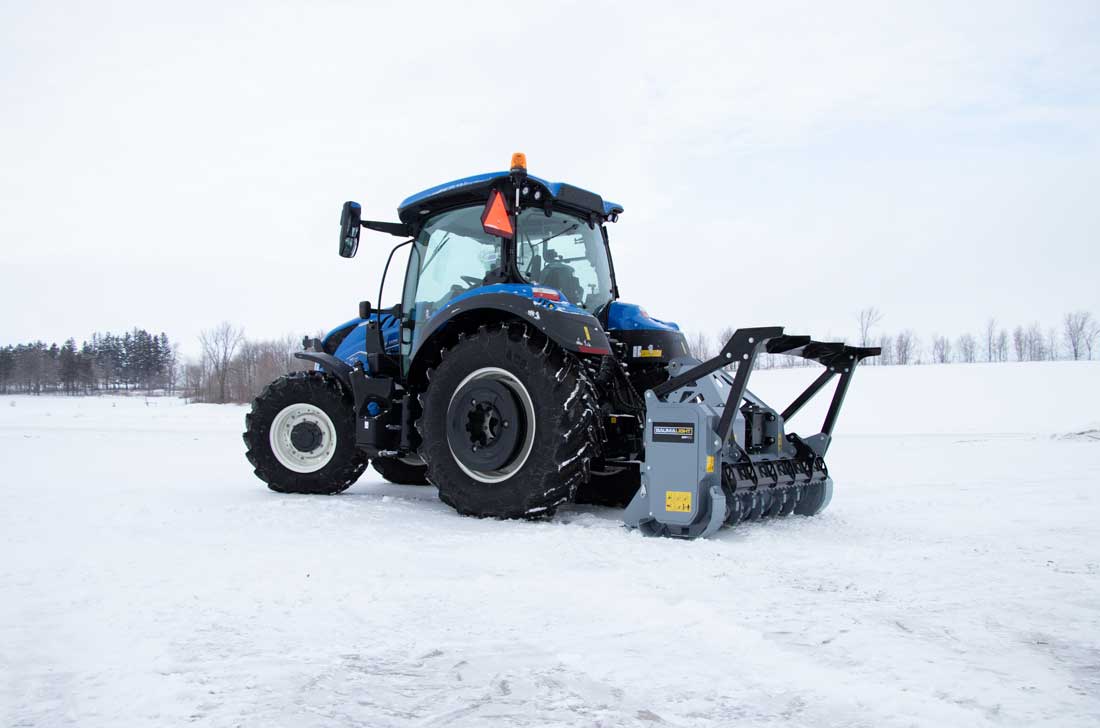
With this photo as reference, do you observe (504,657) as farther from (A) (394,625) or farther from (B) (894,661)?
(B) (894,661)

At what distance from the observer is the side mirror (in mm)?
6789

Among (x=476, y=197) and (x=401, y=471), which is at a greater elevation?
(x=476, y=197)

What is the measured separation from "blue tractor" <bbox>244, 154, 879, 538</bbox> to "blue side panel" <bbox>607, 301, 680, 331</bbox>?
17mm

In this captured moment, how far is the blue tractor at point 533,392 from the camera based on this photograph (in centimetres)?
500

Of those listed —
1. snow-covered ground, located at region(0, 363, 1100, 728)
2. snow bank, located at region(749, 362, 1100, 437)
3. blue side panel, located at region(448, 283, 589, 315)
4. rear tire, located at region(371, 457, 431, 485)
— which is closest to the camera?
snow-covered ground, located at region(0, 363, 1100, 728)

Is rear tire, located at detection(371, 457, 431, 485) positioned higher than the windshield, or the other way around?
the windshield

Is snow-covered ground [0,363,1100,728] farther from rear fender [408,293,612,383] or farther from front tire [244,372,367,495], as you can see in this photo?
rear fender [408,293,612,383]

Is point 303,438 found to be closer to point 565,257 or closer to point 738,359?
point 565,257

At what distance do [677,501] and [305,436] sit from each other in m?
3.72

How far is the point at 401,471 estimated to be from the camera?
8266 millimetres

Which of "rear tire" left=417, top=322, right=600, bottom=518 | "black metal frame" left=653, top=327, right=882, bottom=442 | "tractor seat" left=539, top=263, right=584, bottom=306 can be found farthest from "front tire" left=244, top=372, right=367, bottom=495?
"black metal frame" left=653, top=327, right=882, bottom=442

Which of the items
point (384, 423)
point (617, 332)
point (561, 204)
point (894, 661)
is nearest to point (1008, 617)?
point (894, 661)

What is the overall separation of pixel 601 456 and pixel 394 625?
9.45ft

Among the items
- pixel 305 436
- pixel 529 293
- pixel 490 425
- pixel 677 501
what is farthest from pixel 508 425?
pixel 305 436
